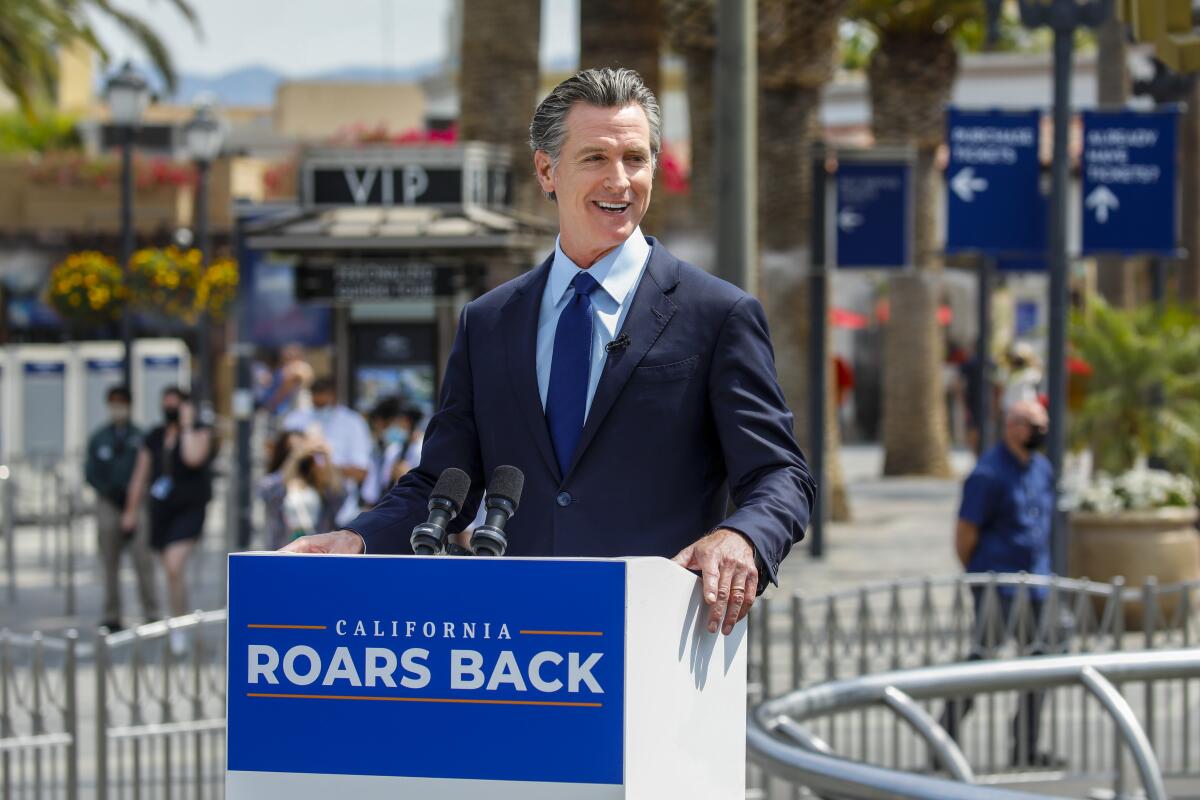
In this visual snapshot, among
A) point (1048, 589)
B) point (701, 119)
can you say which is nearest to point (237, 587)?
point (1048, 589)

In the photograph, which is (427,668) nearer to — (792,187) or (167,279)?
(792,187)

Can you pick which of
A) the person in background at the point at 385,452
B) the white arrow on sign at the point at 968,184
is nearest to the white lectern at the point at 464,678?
the person in background at the point at 385,452

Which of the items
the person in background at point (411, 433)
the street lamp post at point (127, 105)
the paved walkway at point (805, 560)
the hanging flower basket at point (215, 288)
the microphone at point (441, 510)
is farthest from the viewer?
the hanging flower basket at point (215, 288)

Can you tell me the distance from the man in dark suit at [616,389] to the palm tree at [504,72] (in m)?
13.5

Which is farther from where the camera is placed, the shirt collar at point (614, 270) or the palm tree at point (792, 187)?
the palm tree at point (792, 187)

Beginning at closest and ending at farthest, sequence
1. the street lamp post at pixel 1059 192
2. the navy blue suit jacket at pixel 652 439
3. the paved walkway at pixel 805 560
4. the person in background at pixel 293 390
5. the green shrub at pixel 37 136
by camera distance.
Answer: the navy blue suit jacket at pixel 652 439
the street lamp post at pixel 1059 192
the paved walkway at pixel 805 560
the person in background at pixel 293 390
the green shrub at pixel 37 136

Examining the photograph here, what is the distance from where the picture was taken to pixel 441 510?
3.38 metres

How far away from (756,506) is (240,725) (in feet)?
2.84

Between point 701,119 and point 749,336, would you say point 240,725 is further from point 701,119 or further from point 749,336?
point 701,119

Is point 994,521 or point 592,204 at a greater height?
point 592,204

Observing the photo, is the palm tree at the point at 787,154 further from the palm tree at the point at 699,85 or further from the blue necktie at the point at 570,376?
the blue necktie at the point at 570,376

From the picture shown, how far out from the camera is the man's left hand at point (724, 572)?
10.6 feet

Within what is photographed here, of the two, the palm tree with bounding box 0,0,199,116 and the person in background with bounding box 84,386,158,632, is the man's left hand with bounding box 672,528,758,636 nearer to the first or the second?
the person in background with bounding box 84,386,158,632

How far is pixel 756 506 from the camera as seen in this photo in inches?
135
